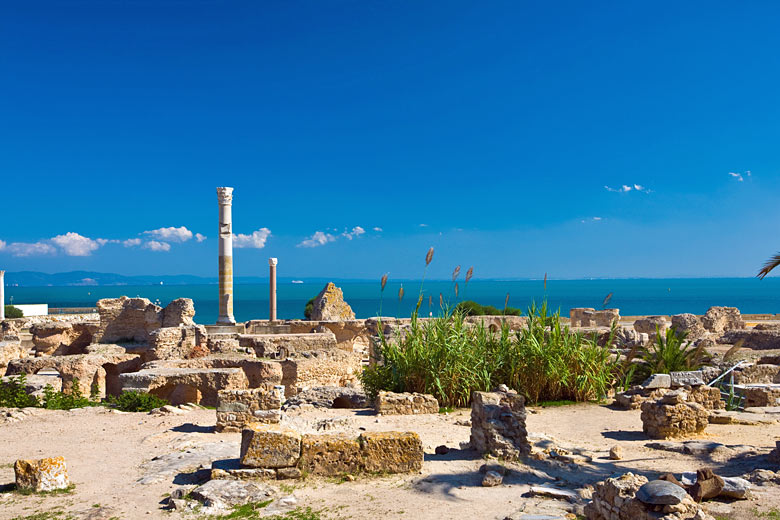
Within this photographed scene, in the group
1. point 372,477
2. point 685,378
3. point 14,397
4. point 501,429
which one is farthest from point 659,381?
point 14,397

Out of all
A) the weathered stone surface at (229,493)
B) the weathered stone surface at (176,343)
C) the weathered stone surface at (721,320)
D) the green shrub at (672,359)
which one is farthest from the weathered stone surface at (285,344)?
the weathered stone surface at (721,320)

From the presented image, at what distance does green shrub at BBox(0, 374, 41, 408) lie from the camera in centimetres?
1109

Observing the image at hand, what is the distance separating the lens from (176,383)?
1323cm

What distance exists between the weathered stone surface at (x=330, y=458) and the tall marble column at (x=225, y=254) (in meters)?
17.3

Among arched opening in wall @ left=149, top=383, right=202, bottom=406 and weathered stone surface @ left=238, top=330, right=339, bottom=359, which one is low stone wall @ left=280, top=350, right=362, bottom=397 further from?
arched opening in wall @ left=149, top=383, right=202, bottom=406

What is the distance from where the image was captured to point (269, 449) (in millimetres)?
6266

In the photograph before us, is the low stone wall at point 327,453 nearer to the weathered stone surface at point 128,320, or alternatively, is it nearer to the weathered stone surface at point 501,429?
the weathered stone surface at point 501,429

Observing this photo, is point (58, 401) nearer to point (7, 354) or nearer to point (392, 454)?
point (7, 354)

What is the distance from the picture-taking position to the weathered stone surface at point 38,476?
602cm

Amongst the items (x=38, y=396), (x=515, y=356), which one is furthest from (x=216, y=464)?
(x=38, y=396)

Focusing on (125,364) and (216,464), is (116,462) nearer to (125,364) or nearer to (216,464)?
(216,464)

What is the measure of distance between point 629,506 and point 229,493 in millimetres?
3641

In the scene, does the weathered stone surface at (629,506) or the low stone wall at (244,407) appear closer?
the weathered stone surface at (629,506)

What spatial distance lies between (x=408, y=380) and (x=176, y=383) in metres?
5.81
